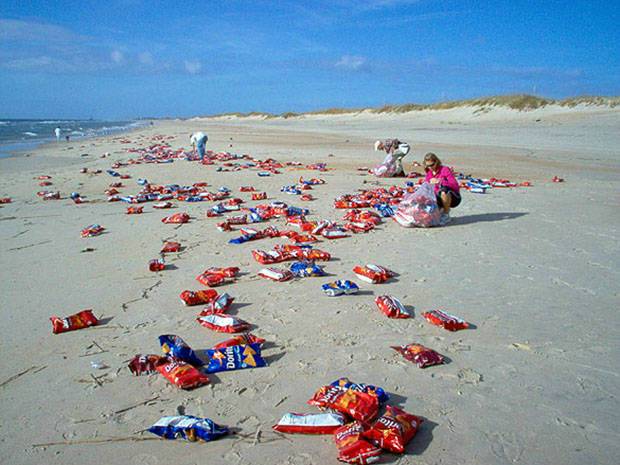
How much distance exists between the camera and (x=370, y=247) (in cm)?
→ 611

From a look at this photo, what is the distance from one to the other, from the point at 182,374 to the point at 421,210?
515 cm

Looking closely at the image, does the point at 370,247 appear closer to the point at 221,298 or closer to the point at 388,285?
the point at 388,285

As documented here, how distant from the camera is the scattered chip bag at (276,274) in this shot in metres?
4.80

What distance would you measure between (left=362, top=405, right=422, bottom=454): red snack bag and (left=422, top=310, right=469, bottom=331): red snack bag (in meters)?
1.33

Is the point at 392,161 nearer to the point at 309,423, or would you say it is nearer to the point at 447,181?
the point at 447,181

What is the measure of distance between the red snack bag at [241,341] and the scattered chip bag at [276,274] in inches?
50.7

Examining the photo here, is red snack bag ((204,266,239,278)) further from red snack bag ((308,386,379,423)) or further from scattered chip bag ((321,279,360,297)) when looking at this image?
red snack bag ((308,386,379,423))

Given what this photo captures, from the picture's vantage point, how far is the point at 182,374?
2.94 meters

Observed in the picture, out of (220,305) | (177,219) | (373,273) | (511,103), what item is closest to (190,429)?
(220,305)

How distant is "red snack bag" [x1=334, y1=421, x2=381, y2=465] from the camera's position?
2.27 meters

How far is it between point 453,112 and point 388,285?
158 feet

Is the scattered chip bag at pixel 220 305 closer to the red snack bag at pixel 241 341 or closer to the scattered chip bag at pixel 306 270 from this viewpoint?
the red snack bag at pixel 241 341

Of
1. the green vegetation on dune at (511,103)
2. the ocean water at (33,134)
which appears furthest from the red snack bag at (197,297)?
the green vegetation on dune at (511,103)

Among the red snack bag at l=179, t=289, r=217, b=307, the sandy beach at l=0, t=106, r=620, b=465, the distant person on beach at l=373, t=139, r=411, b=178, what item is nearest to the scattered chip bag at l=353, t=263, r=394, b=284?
the sandy beach at l=0, t=106, r=620, b=465
